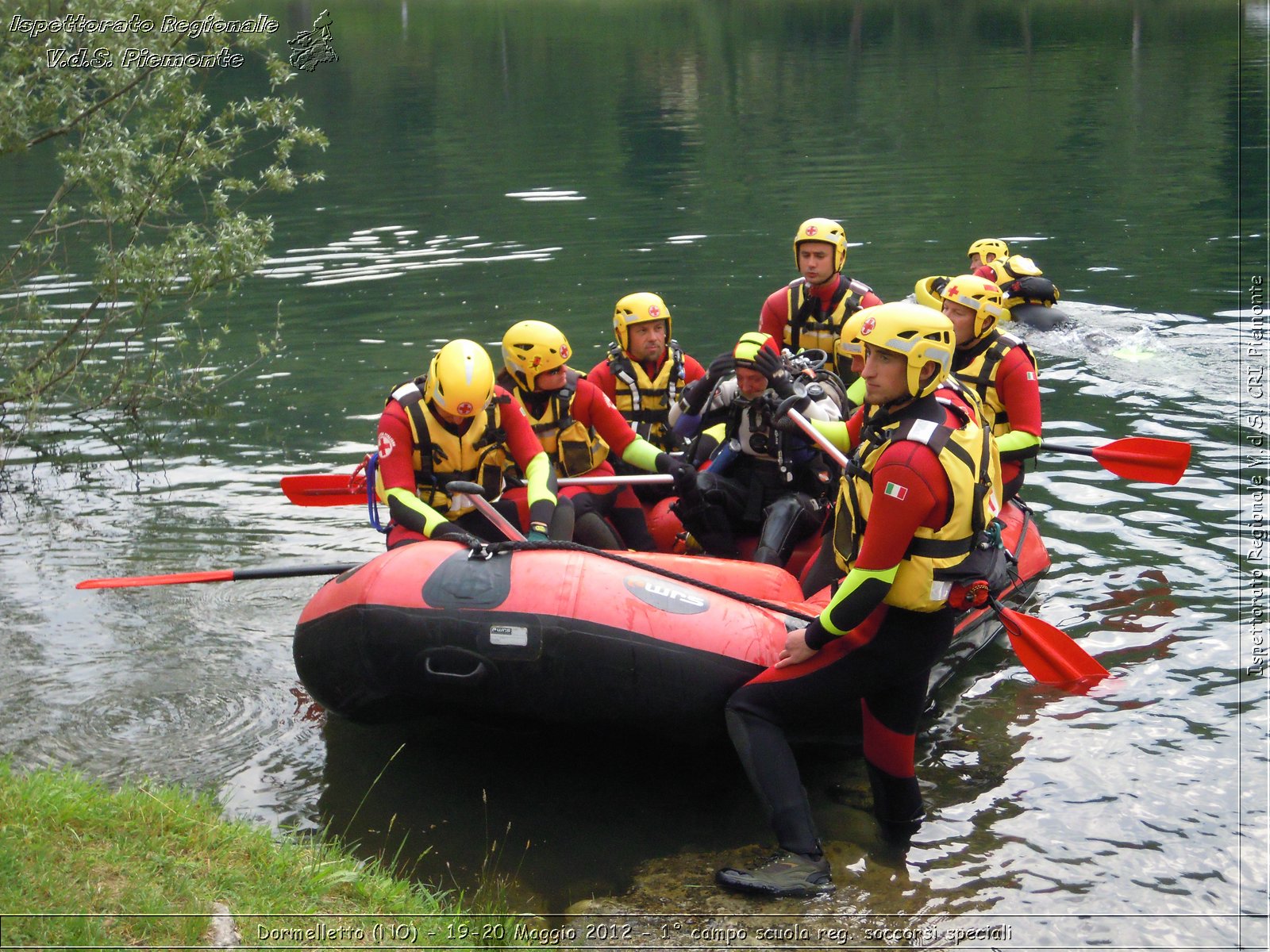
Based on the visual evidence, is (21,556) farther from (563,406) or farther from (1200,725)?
(1200,725)

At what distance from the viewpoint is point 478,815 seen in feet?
18.1

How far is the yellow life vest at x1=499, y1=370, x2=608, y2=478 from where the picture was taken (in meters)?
7.28

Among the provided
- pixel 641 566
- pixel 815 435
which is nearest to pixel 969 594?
pixel 641 566

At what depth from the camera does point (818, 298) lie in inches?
338

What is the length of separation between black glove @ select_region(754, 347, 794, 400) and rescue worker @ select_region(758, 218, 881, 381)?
64.9 inches

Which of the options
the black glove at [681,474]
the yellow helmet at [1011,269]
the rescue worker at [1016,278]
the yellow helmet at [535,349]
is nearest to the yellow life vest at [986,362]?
the black glove at [681,474]

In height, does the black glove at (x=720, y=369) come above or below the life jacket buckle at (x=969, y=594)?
above

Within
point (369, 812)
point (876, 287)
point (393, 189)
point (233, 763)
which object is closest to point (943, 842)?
point (369, 812)

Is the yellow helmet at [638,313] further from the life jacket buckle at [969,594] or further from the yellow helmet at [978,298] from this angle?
the life jacket buckle at [969,594]

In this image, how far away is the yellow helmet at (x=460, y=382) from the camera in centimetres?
617

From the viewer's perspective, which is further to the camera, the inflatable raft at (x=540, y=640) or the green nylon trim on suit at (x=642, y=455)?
the green nylon trim on suit at (x=642, y=455)

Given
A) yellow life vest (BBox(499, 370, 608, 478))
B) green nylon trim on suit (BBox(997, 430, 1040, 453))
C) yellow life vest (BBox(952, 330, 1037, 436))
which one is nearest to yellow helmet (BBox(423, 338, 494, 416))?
yellow life vest (BBox(499, 370, 608, 478))

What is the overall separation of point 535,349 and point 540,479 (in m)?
0.84

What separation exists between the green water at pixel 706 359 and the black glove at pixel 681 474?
1.80 meters
